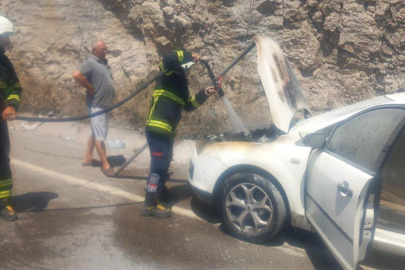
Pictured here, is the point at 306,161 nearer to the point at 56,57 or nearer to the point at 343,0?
the point at 343,0

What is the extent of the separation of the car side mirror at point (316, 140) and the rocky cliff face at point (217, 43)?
3180 millimetres

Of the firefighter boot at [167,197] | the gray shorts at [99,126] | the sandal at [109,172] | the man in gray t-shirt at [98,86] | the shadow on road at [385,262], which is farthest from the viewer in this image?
the gray shorts at [99,126]

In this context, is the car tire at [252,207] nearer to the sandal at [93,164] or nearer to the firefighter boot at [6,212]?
the firefighter boot at [6,212]

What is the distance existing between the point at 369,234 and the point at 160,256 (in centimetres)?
188

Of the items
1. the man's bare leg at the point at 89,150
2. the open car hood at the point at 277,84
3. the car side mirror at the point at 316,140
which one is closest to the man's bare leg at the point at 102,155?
the man's bare leg at the point at 89,150

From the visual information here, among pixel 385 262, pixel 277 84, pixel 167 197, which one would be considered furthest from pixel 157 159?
pixel 385 262

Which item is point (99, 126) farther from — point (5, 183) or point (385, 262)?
point (385, 262)

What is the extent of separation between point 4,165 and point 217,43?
5368mm

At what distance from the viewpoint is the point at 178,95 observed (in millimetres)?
5363

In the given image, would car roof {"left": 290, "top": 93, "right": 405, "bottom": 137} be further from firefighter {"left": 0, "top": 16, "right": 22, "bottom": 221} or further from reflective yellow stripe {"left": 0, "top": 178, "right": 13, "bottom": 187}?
reflective yellow stripe {"left": 0, "top": 178, "right": 13, "bottom": 187}

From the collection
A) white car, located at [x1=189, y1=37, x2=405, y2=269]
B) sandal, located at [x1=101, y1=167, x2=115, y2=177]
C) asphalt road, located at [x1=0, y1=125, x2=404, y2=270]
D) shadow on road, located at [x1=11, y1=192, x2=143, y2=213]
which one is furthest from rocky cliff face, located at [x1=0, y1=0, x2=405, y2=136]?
shadow on road, located at [x1=11, y1=192, x2=143, y2=213]

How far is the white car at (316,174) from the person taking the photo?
3752 mm

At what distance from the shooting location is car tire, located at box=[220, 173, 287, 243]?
474 cm

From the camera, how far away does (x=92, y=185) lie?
6449 mm
